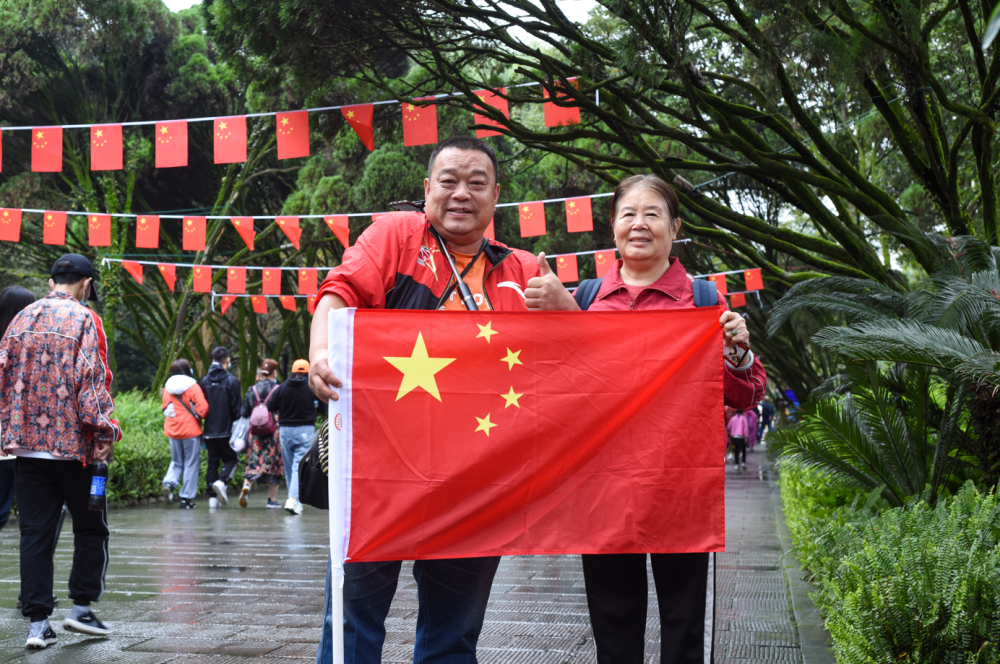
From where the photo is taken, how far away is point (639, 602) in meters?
3.02

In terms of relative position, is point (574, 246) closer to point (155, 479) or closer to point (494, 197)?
Answer: point (155, 479)

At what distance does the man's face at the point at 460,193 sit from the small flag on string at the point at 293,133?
835 centimetres

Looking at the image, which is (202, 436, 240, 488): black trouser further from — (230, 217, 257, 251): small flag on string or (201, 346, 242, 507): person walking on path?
(230, 217, 257, 251): small flag on string

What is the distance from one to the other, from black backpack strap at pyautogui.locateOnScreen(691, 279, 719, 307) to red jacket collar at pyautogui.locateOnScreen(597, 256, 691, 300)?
0.12 ft

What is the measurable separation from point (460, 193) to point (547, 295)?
44 cm

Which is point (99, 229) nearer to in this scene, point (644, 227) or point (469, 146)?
point (469, 146)

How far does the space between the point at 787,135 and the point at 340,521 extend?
742 centimetres

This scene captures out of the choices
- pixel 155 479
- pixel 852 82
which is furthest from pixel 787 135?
pixel 155 479

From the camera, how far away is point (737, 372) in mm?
3072

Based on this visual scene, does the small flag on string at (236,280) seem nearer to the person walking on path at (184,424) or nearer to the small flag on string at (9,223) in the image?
the small flag on string at (9,223)

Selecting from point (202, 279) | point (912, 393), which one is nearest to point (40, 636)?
point (912, 393)

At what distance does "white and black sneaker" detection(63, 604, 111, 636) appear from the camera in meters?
5.00

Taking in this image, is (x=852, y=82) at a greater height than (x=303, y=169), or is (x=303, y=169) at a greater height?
(x=303, y=169)

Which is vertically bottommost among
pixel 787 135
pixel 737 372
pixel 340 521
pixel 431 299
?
pixel 340 521
